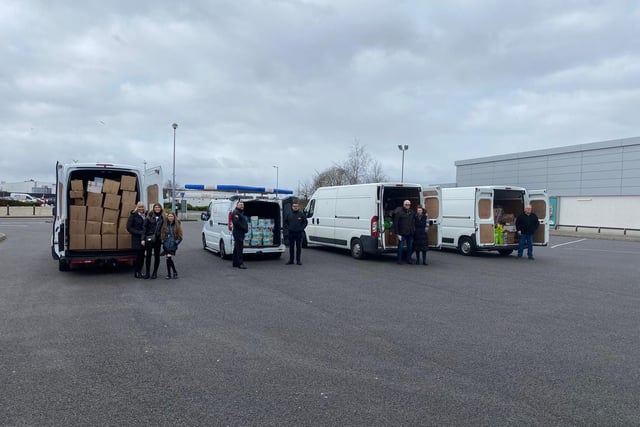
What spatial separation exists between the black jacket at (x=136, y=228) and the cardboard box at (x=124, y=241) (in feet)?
2.65

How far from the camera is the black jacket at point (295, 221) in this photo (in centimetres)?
1276

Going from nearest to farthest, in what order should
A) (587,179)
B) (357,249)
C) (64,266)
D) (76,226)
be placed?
(76,226) < (64,266) < (357,249) < (587,179)

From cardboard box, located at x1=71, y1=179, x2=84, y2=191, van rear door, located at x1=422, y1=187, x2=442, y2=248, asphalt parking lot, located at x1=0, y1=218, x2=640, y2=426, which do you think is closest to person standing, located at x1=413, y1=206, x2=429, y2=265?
van rear door, located at x1=422, y1=187, x2=442, y2=248

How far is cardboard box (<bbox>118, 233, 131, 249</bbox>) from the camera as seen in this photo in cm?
1085

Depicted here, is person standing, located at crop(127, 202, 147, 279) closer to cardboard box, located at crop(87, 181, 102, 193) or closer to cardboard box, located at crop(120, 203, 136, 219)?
cardboard box, located at crop(120, 203, 136, 219)

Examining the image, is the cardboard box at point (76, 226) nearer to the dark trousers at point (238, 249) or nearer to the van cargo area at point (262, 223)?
the dark trousers at point (238, 249)

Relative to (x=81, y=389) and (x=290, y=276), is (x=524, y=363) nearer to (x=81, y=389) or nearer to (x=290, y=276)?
(x=81, y=389)

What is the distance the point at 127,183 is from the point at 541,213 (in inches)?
500

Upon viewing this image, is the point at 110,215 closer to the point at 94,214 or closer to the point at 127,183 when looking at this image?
the point at 94,214

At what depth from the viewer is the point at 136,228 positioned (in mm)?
10180

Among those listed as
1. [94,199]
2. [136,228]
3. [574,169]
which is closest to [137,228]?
[136,228]

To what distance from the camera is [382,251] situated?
13289mm

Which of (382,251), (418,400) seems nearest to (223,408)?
(418,400)

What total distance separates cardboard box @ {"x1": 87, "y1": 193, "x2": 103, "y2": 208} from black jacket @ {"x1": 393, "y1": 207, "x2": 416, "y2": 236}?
738 cm
